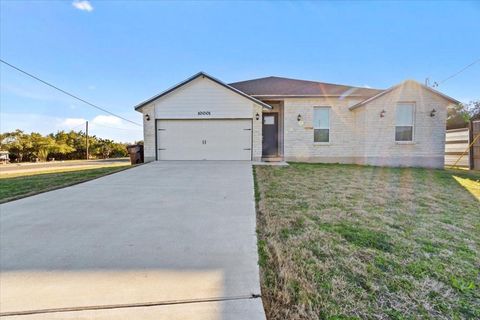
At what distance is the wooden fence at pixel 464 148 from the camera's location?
33.6 ft

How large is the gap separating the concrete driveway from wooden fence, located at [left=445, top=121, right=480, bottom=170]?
11.9 meters

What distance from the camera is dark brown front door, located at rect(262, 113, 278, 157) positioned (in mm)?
12375

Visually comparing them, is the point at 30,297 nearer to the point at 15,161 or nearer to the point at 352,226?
the point at 352,226

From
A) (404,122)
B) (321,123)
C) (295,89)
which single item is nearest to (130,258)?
(321,123)

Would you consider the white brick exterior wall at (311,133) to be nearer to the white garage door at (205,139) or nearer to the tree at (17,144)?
the white garage door at (205,139)

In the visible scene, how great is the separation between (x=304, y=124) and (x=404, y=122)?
186 inches

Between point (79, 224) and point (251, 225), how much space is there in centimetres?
264

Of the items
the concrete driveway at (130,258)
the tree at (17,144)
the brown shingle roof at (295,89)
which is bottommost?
the concrete driveway at (130,258)

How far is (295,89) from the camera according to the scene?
1238 cm

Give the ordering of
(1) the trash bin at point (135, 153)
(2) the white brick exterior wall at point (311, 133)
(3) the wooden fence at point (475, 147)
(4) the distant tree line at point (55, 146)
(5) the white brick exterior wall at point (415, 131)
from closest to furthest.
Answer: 1. (3) the wooden fence at point (475, 147)
2. (5) the white brick exterior wall at point (415, 131)
3. (2) the white brick exterior wall at point (311, 133)
4. (1) the trash bin at point (135, 153)
5. (4) the distant tree line at point (55, 146)

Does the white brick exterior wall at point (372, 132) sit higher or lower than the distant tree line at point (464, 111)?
lower

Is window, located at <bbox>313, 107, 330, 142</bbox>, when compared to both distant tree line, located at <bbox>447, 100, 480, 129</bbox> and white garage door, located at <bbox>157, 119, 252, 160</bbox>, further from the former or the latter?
distant tree line, located at <bbox>447, 100, 480, 129</bbox>

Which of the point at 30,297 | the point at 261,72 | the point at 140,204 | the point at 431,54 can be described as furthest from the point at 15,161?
the point at 431,54

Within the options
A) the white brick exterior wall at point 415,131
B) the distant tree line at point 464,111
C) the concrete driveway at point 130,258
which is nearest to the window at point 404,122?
the white brick exterior wall at point 415,131
